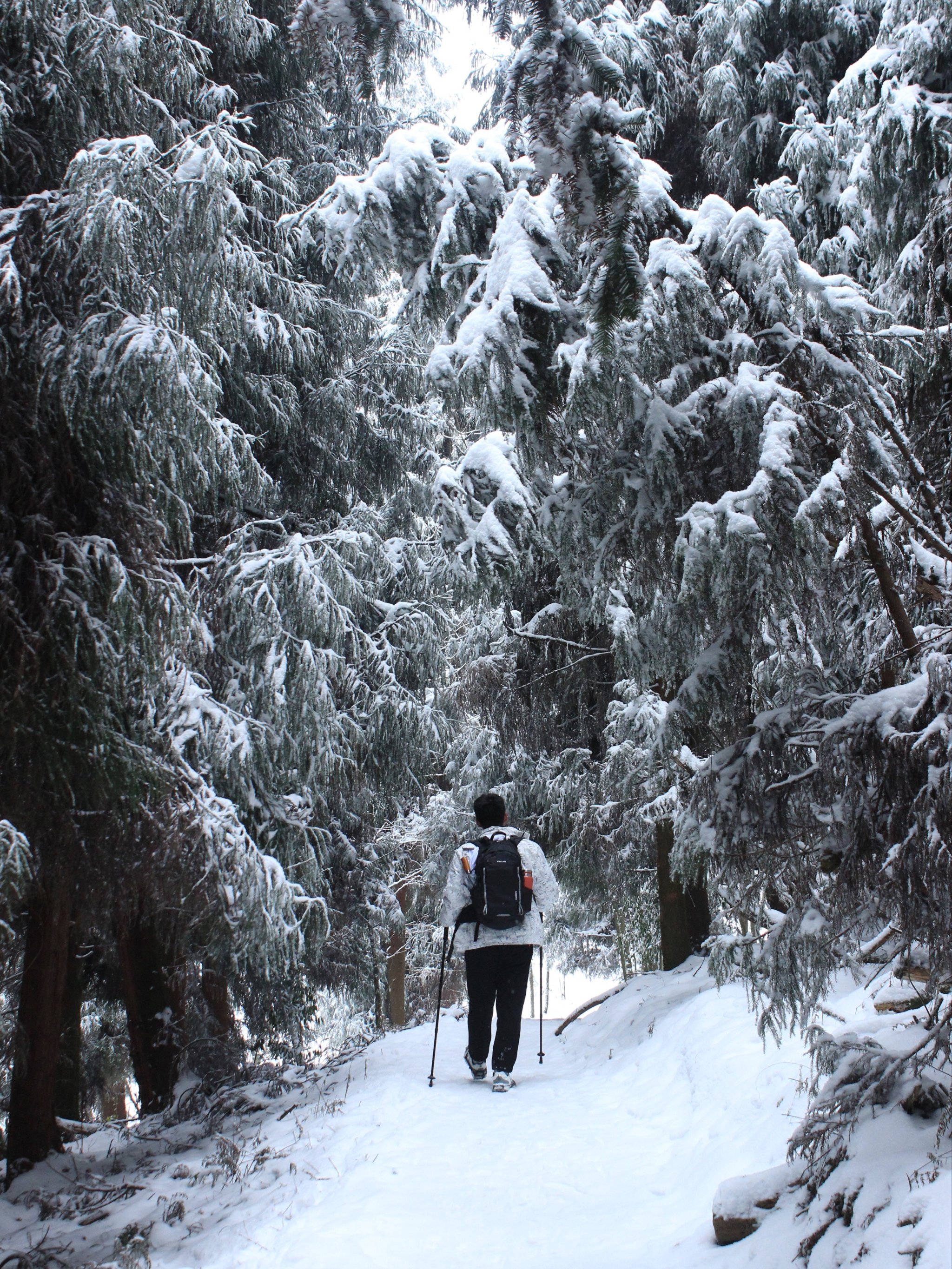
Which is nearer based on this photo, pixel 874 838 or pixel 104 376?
pixel 874 838

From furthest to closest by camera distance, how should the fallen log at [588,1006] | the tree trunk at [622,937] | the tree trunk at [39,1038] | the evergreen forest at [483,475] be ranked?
the tree trunk at [622,937] → the fallen log at [588,1006] → the tree trunk at [39,1038] → the evergreen forest at [483,475]

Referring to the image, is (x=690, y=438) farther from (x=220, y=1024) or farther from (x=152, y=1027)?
(x=220, y=1024)

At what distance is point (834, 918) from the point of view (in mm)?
2660

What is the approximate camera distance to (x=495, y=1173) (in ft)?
12.6

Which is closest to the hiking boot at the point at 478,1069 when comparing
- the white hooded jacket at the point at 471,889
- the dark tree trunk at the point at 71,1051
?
Result: the white hooded jacket at the point at 471,889

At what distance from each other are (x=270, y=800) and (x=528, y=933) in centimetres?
228

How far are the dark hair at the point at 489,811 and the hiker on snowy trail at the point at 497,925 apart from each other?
0.58 ft

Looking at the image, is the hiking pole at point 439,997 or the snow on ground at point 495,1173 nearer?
the snow on ground at point 495,1173

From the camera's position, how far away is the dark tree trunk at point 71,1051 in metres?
7.18

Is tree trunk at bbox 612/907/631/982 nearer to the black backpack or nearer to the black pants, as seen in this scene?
the black pants

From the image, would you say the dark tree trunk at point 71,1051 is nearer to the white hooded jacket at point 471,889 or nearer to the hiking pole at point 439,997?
the hiking pole at point 439,997

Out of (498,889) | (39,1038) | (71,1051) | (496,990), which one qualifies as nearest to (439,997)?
(496,990)

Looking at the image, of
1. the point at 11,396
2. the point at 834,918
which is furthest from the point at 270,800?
the point at 834,918

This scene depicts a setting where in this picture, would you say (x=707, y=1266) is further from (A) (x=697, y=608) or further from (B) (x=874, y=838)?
(A) (x=697, y=608)
